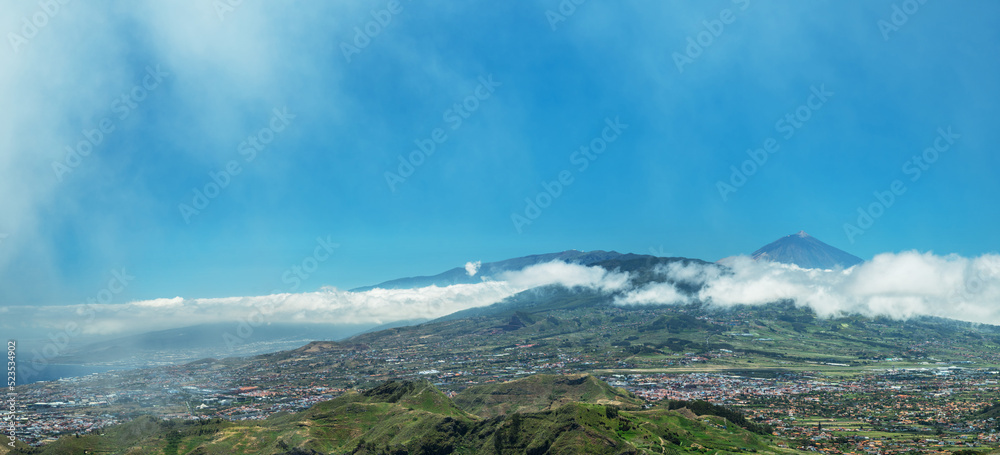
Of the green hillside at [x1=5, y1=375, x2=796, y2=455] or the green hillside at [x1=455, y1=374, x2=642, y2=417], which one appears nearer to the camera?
the green hillside at [x1=5, y1=375, x2=796, y2=455]

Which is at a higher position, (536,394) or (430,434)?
(430,434)

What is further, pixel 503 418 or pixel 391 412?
pixel 391 412

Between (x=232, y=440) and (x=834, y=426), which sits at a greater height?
(x=232, y=440)

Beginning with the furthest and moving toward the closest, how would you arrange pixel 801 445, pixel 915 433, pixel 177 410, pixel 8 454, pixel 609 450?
pixel 177 410 < pixel 915 433 < pixel 801 445 < pixel 8 454 < pixel 609 450

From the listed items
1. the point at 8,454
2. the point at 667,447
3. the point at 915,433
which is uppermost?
the point at 8,454

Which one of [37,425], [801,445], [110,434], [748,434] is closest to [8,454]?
[110,434]

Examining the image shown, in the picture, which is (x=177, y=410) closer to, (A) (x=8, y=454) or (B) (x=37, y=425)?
(B) (x=37, y=425)

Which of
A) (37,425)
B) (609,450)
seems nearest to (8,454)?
(37,425)

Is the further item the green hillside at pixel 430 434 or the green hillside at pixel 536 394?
the green hillside at pixel 536 394

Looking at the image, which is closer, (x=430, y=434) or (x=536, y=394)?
(x=430, y=434)

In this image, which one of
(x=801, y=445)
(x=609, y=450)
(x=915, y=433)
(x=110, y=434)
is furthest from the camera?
(x=915, y=433)
